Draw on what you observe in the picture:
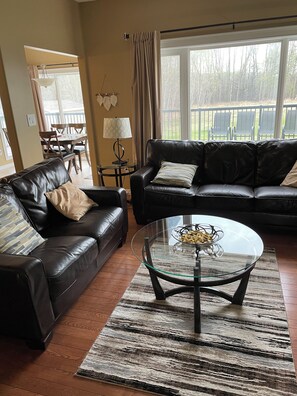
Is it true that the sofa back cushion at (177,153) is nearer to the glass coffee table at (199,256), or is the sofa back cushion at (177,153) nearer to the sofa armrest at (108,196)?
the sofa armrest at (108,196)

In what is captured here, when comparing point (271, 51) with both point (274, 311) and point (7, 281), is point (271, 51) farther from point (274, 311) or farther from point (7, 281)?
point (7, 281)

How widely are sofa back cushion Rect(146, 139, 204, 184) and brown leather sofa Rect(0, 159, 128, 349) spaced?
1.01 m

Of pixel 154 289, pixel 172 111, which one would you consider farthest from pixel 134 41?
pixel 154 289

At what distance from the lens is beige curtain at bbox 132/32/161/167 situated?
3.75m

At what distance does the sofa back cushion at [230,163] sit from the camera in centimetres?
335

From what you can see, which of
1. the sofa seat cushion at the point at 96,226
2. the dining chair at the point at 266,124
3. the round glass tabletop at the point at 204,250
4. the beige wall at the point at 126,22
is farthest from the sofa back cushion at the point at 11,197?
the dining chair at the point at 266,124

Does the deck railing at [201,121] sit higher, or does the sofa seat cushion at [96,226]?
the deck railing at [201,121]

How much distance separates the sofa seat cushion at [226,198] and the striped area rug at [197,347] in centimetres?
93

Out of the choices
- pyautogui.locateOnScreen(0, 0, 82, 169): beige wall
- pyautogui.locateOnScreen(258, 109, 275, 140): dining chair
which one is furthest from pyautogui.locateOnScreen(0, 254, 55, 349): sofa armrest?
pyautogui.locateOnScreen(258, 109, 275, 140): dining chair

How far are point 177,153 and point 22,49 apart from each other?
2.07 metres

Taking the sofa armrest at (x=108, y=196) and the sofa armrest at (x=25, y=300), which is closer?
the sofa armrest at (x=25, y=300)

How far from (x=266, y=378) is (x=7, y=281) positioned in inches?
58.3

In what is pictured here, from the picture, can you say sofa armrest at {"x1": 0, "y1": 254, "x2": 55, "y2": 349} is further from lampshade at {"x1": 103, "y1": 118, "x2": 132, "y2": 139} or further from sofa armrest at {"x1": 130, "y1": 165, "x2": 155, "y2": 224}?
lampshade at {"x1": 103, "y1": 118, "x2": 132, "y2": 139}

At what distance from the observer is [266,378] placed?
1520 mm
